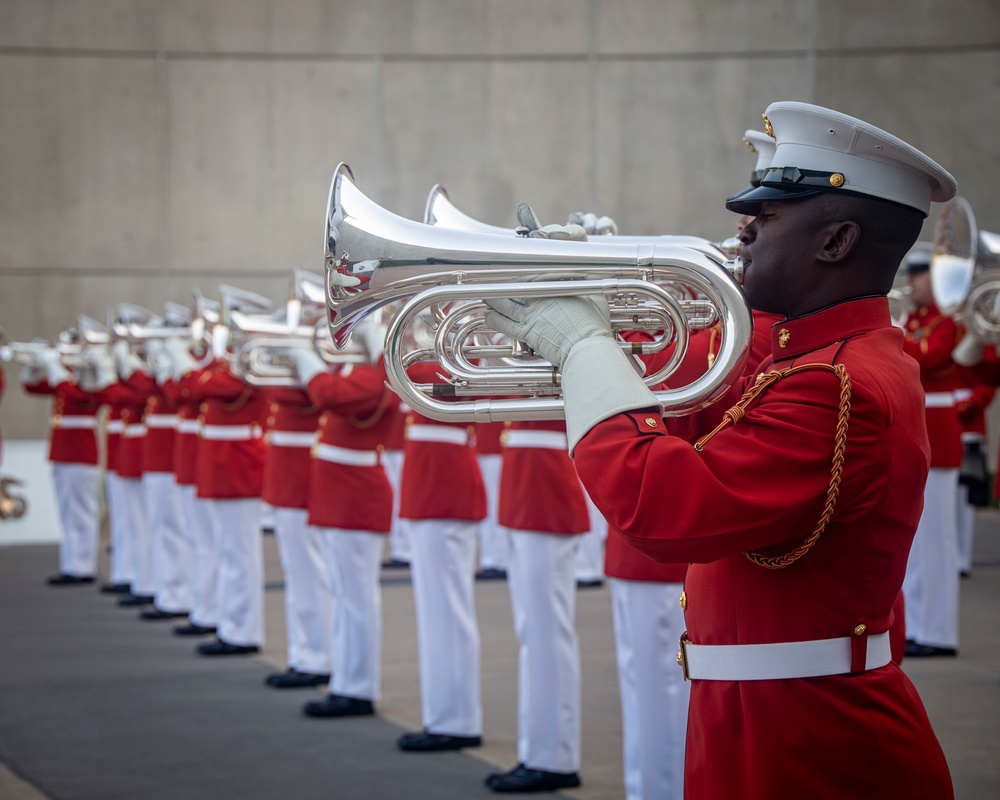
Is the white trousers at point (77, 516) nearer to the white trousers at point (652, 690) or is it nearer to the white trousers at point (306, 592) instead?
the white trousers at point (306, 592)

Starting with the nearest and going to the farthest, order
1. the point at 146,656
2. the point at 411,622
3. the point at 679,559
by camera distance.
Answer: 1. the point at 679,559
2. the point at 146,656
3. the point at 411,622

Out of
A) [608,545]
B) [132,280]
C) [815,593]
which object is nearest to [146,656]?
[608,545]

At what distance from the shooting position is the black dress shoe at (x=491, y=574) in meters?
9.52

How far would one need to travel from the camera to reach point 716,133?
12680 mm

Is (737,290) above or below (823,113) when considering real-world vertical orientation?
below

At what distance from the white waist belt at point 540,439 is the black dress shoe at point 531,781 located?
1175 mm

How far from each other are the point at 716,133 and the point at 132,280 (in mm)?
6123

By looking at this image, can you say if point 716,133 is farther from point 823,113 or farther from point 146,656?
point 823,113

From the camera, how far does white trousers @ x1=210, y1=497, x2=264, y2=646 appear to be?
6781mm

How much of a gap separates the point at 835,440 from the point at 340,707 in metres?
4.02

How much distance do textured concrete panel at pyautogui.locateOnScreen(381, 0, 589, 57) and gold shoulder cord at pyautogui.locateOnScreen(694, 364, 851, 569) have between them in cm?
1145

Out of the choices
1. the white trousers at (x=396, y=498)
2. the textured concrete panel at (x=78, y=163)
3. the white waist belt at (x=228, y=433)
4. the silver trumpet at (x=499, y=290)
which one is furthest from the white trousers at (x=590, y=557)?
the silver trumpet at (x=499, y=290)

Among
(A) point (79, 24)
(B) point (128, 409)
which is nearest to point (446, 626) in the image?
(B) point (128, 409)

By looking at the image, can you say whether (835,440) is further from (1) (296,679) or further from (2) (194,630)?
(2) (194,630)
